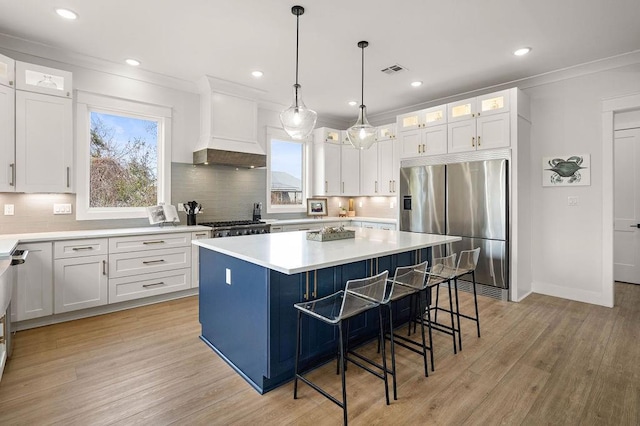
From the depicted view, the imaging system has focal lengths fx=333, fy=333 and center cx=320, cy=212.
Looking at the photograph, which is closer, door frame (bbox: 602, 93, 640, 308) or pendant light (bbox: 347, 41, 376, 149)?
pendant light (bbox: 347, 41, 376, 149)

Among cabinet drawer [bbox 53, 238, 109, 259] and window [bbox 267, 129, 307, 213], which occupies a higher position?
window [bbox 267, 129, 307, 213]

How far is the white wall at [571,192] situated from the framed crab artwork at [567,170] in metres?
0.05

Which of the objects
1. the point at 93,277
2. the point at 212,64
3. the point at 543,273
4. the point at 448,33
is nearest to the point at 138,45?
the point at 212,64

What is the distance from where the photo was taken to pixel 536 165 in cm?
439

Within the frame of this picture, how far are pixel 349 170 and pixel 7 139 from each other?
4.69 metres

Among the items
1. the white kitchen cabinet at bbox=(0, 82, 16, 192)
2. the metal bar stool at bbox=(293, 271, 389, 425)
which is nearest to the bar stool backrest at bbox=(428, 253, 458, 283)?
the metal bar stool at bbox=(293, 271, 389, 425)

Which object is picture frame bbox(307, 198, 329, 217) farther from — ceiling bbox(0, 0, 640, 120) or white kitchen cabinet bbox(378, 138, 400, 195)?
ceiling bbox(0, 0, 640, 120)

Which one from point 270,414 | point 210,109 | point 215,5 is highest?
point 215,5

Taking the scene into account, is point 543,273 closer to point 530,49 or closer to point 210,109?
point 530,49

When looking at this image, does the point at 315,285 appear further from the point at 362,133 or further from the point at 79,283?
the point at 79,283

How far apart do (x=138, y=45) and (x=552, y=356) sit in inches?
189

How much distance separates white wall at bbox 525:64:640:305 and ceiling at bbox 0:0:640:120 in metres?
0.35

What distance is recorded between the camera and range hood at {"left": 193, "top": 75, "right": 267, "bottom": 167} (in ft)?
14.7

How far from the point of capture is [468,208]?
14.5 feet
